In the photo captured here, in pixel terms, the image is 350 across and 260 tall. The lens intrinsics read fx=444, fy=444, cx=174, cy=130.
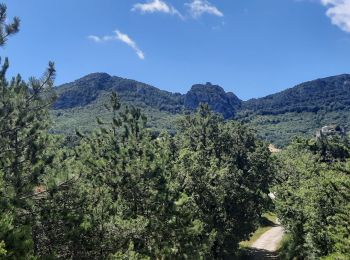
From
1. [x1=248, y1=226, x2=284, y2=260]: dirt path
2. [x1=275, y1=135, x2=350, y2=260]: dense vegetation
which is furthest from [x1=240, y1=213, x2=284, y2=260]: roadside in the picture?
[x1=275, y1=135, x2=350, y2=260]: dense vegetation

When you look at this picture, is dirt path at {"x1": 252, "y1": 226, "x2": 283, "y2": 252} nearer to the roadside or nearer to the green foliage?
the roadside

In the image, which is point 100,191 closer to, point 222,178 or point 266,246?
point 222,178

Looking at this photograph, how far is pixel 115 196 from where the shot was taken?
23359mm

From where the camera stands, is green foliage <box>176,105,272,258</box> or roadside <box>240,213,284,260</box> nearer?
green foliage <box>176,105,272,258</box>

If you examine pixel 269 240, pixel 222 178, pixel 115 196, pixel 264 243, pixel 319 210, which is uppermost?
pixel 115 196

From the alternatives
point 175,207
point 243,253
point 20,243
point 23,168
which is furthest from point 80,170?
point 243,253

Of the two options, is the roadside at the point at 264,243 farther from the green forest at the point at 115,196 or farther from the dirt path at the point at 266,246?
the green forest at the point at 115,196

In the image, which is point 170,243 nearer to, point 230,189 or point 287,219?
point 230,189

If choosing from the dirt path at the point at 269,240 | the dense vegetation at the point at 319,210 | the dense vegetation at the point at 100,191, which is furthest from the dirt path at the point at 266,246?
the dense vegetation at the point at 100,191

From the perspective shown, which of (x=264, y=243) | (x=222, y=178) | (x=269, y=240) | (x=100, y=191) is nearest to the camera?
(x=100, y=191)

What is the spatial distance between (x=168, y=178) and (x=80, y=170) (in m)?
8.04

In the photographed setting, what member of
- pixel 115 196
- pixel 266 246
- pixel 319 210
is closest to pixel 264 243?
pixel 266 246

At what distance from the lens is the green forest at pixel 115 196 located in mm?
15875

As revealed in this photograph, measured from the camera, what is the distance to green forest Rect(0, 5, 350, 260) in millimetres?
15875
